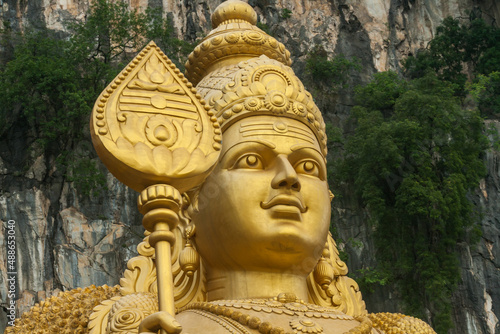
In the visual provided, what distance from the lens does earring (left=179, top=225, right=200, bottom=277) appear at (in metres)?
4.91

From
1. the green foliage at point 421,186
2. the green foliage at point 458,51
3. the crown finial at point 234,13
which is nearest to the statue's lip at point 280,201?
the crown finial at point 234,13

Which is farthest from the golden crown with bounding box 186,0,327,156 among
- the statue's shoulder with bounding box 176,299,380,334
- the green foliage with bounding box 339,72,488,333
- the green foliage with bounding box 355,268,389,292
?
the green foliage with bounding box 355,268,389,292

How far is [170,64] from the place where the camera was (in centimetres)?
420

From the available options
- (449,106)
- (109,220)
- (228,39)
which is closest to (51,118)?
(109,220)

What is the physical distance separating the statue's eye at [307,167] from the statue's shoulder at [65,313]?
1.36 m

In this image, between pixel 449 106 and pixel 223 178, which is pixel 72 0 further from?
pixel 223 178

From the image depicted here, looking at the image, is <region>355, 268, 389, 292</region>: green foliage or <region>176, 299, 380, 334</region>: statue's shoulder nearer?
<region>176, 299, 380, 334</region>: statue's shoulder

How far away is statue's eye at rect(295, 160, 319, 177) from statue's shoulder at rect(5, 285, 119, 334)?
1.36 meters

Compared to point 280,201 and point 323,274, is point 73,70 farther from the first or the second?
point 280,201

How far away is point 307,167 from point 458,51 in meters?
24.6

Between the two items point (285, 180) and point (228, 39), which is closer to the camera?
point (285, 180)

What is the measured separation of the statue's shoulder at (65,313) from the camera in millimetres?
4801

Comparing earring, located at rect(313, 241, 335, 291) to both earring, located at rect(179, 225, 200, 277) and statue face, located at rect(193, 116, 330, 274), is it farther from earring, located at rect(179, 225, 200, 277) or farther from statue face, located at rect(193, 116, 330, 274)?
earring, located at rect(179, 225, 200, 277)

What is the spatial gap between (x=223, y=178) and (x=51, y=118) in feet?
68.1
